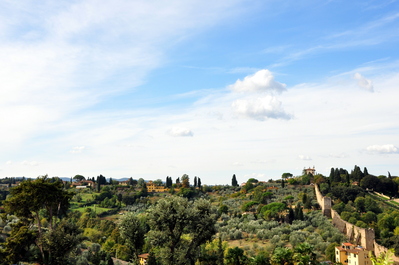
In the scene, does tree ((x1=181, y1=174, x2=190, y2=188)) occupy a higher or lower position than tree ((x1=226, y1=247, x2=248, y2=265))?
higher

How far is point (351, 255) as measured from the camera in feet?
175

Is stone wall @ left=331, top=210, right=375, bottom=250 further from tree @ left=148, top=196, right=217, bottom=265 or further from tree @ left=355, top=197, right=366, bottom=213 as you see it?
tree @ left=148, top=196, right=217, bottom=265

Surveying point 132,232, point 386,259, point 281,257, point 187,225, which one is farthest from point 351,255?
point 386,259

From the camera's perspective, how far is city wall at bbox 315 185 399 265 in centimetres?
5772

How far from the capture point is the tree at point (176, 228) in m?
40.7

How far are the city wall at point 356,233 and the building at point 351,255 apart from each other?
2072mm

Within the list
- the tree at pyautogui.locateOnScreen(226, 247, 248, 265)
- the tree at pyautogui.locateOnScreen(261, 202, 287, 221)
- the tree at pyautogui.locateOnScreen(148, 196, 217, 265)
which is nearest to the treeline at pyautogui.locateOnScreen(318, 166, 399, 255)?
the tree at pyautogui.locateOnScreen(261, 202, 287, 221)

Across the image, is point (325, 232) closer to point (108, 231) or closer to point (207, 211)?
point (207, 211)

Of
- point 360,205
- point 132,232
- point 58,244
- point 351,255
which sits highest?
point 132,232

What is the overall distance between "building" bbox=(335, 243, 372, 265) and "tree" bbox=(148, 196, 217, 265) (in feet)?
77.6

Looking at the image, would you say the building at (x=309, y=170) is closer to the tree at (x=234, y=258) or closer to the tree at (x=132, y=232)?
the tree at (x=234, y=258)

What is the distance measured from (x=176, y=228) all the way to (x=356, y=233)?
38.7m

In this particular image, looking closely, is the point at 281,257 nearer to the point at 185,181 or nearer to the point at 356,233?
the point at 356,233

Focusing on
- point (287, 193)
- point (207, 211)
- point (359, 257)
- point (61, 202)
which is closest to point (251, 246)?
point (359, 257)
